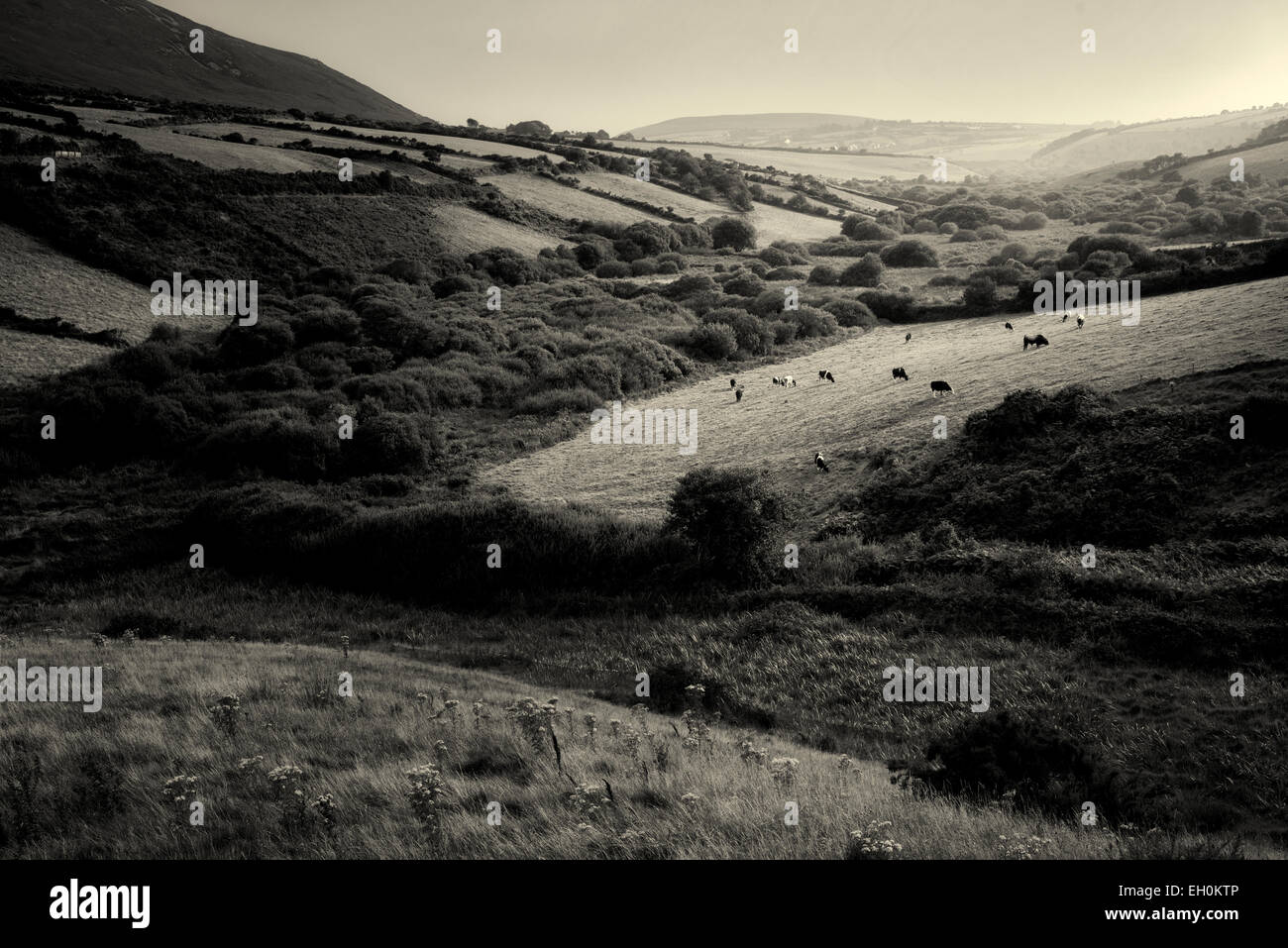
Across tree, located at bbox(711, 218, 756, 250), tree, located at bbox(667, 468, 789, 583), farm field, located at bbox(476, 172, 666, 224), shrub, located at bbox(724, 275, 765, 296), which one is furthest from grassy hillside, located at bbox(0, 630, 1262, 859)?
farm field, located at bbox(476, 172, 666, 224)

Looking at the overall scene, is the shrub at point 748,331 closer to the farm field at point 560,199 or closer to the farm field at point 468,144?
the farm field at point 560,199

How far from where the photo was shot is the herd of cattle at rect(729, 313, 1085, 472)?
29.4 m

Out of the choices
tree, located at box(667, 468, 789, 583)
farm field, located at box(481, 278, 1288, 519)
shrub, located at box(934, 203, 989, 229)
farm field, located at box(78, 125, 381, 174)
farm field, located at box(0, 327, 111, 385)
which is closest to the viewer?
tree, located at box(667, 468, 789, 583)

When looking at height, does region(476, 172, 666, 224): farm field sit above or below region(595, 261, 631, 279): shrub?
above

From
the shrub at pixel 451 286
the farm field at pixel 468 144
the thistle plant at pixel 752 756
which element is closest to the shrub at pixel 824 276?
the shrub at pixel 451 286

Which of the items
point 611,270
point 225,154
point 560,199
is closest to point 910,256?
point 611,270

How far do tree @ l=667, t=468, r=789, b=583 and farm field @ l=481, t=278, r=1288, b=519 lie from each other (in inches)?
139

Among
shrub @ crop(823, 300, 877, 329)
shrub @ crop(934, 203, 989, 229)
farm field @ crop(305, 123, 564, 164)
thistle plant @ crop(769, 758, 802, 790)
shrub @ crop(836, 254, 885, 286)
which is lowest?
thistle plant @ crop(769, 758, 802, 790)

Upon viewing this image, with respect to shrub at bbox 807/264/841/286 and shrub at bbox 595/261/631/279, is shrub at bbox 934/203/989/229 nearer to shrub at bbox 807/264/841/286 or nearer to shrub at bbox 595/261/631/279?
shrub at bbox 807/264/841/286

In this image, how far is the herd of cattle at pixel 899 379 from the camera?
29.4m

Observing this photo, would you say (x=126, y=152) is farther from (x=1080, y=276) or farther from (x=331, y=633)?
(x=1080, y=276)

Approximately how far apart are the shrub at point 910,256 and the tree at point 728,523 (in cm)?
6648
